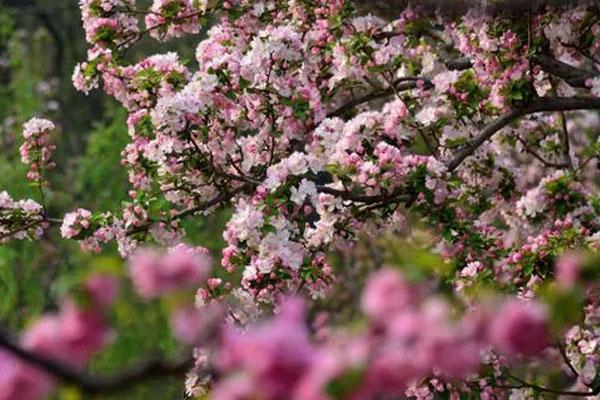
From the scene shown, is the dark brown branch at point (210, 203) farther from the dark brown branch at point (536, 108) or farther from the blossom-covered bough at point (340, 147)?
the dark brown branch at point (536, 108)

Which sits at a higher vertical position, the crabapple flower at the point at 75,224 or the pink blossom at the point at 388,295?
the crabapple flower at the point at 75,224

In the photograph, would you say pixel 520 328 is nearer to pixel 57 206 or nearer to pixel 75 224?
pixel 75 224

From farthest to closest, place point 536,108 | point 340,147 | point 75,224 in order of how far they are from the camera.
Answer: point 536,108, point 75,224, point 340,147

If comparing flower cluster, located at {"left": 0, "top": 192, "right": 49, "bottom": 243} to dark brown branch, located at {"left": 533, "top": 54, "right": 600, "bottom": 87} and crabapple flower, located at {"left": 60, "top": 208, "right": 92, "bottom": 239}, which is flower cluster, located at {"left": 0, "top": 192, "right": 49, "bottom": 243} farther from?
dark brown branch, located at {"left": 533, "top": 54, "right": 600, "bottom": 87}

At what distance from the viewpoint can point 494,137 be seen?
6.43 m

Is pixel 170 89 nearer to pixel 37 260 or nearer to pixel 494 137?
pixel 494 137

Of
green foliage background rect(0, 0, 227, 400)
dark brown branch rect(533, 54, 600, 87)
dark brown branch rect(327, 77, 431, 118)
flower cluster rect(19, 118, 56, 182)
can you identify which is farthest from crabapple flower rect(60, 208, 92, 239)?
dark brown branch rect(533, 54, 600, 87)

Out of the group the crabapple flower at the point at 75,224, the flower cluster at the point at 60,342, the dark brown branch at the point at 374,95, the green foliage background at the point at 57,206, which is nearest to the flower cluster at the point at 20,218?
the crabapple flower at the point at 75,224

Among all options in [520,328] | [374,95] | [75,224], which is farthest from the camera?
[374,95]

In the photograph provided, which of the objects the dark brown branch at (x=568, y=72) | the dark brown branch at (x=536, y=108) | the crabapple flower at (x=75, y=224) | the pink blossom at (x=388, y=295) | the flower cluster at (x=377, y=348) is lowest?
the flower cluster at (x=377, y=348)

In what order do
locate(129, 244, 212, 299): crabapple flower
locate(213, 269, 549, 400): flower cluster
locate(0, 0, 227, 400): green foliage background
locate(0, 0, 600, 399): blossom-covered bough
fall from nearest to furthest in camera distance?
locate(213, 269, 549, 400): flower cluster < locate(129, 244, 212, 299): crabapple flower < locate(0, 0, 600, 399): blossom-covered bough < locate(0, 0, 227, 400): green foliage background

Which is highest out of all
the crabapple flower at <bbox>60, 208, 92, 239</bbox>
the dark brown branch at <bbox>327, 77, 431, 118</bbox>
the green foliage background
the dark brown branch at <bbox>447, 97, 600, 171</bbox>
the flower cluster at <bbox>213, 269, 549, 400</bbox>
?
the green foliage background

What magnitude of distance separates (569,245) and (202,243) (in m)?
6.57

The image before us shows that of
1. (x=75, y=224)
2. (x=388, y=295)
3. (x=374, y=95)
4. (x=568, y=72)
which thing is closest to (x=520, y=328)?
(x=388, y=295)
